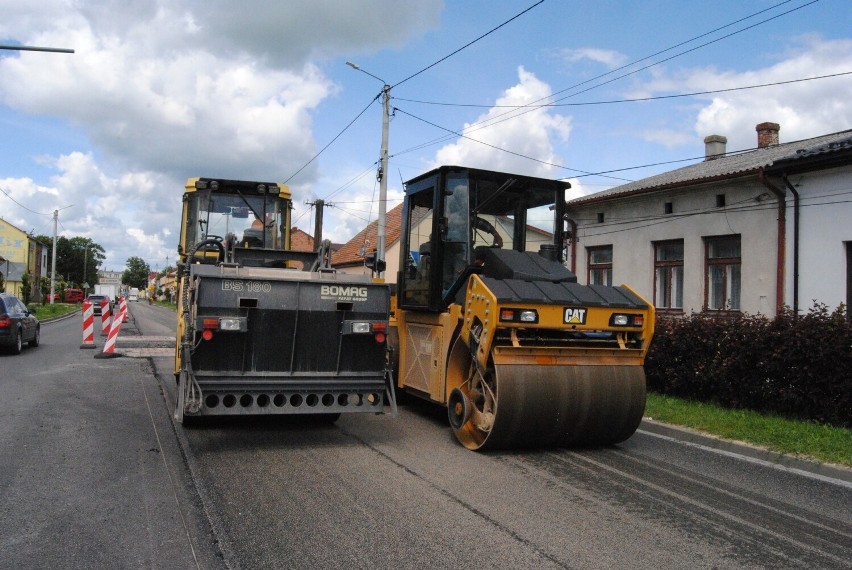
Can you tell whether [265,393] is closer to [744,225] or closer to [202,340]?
[202,340]

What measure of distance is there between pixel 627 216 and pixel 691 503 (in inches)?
516

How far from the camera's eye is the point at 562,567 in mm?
4062

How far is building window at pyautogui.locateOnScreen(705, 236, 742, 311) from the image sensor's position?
14977mm

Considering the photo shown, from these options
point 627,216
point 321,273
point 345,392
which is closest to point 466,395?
point 345,392

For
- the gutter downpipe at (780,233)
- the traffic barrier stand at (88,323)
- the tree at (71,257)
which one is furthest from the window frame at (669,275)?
the tree at (71,257)

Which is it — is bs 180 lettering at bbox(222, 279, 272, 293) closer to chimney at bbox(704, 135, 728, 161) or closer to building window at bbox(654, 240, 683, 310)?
building window at bbox(654, 240, 683, 310)

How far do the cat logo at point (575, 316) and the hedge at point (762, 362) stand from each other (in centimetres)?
336

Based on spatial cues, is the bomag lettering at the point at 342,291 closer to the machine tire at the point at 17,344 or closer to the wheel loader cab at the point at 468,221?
the wheel loader cab at the point at 468,221

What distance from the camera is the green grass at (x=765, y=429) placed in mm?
6961

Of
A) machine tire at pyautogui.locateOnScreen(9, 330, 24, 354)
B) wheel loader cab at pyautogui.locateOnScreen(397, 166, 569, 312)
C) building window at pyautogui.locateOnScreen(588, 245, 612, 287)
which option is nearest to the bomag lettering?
wheel loader cab at pyautogui.locateOnScreen(397, 166, 569, 312)

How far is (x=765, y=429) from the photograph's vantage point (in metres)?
7.93

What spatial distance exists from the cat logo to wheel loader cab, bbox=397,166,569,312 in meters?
1.51

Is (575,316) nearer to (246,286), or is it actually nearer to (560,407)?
(560,407)

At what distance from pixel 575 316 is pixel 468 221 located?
73.9 inches
